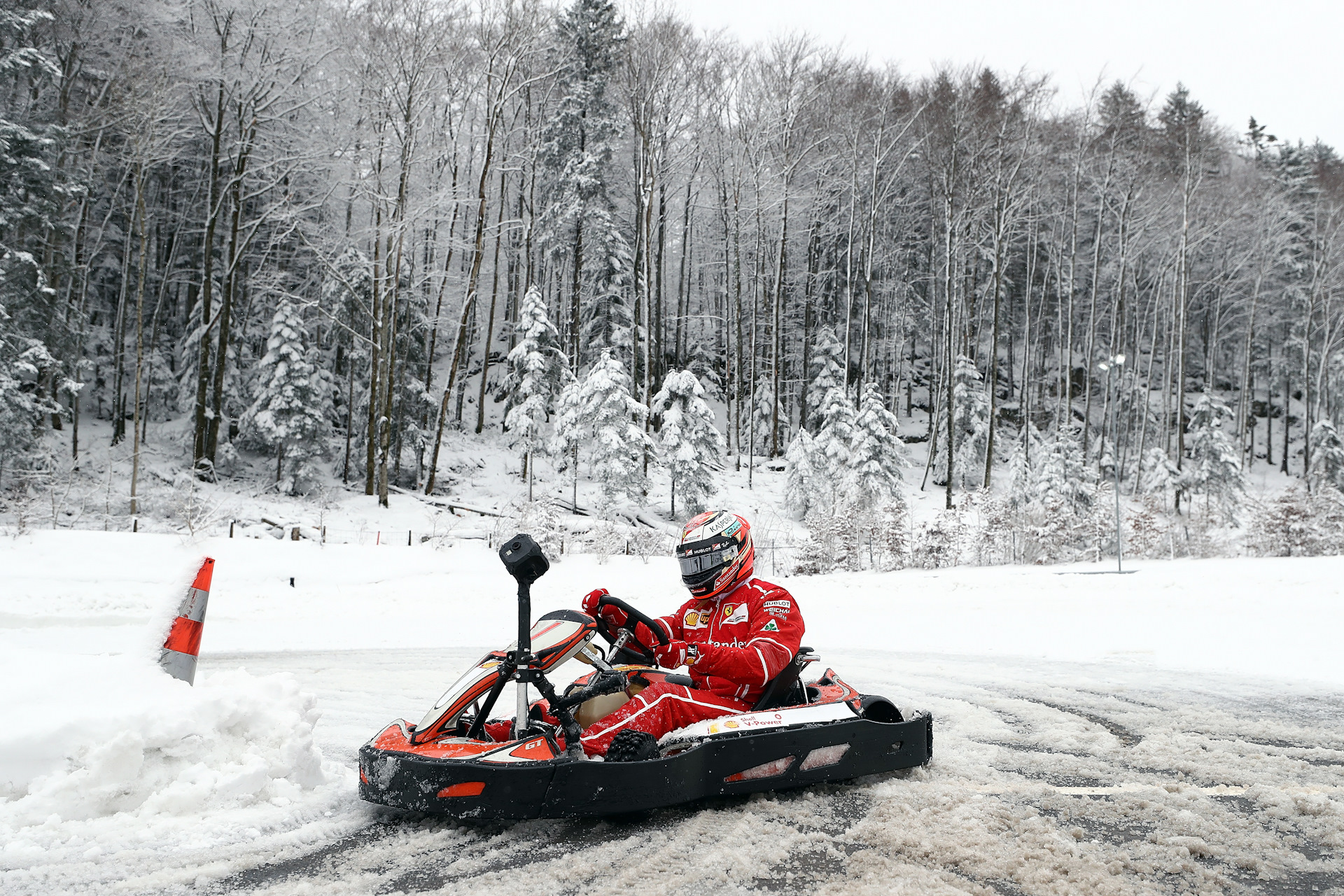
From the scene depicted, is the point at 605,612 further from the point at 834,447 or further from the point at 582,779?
the point at 834,447

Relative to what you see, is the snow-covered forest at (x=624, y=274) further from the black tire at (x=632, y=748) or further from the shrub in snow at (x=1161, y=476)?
the black tire at (x=632, y=748)

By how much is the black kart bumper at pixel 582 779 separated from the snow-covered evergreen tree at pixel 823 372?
93.0 feet

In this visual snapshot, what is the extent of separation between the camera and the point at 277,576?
522 inches

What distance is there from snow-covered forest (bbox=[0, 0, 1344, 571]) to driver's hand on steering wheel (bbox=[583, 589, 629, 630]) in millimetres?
12468

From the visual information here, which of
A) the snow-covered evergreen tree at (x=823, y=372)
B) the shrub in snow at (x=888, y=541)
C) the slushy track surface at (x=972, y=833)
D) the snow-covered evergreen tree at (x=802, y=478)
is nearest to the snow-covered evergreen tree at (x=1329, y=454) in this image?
the snow-covered evergreen tree at (x=823, y=372)

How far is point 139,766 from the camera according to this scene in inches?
143

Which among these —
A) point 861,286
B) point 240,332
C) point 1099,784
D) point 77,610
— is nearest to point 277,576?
point 77,610

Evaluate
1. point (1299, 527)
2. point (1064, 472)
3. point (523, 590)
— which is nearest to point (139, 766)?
point (523, 590)

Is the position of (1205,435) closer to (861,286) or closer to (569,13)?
(861,286)

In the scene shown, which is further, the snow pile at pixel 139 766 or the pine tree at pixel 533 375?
the pine tree at pixel 533 375

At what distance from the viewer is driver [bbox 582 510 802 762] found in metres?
4.32

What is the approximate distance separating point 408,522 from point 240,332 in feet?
39.5

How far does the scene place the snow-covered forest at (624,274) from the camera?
21.2 metres

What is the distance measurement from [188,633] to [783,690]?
324 centimetres
